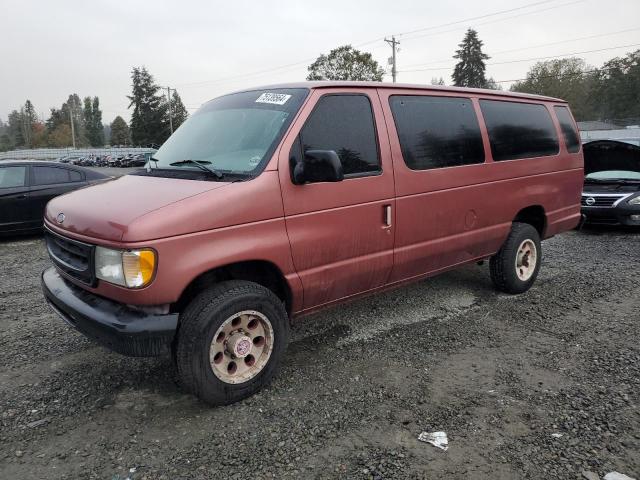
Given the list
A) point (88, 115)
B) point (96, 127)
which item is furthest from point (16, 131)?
point (96, 127)

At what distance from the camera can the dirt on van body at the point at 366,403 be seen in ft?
8.54

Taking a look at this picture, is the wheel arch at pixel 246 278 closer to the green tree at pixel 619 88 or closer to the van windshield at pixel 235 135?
the van windshield at pixel 235 135

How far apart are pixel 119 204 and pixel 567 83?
265ft

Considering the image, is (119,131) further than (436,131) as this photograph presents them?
Yes

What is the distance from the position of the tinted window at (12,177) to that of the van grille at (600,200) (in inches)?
396

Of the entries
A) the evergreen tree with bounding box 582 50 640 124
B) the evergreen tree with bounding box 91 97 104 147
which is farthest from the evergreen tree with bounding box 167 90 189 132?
the evergreen tree with bounding box 582 50 640 124

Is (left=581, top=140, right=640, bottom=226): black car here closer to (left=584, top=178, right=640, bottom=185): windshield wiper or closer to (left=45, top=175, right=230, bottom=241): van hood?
(left=584, top=178, right=640, bottom=185): windshield wiper

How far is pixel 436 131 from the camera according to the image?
418cm

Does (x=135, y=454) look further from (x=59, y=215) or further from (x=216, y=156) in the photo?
(x=216, y=156)

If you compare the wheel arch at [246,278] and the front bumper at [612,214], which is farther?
the front bumper at [612,214]

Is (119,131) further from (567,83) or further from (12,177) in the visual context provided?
(12,177)

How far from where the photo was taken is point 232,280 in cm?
315

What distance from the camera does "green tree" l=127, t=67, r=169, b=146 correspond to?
70.1 m

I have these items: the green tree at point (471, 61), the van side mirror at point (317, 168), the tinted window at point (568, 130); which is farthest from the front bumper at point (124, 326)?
the green tree at point (471, 61)
